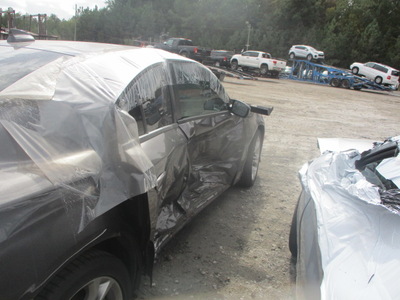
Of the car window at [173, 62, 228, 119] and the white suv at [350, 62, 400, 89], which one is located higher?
the white suv at [350, 62, 400, 89]

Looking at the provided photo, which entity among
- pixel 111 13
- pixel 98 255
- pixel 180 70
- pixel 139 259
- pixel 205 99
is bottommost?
pixel 139 259

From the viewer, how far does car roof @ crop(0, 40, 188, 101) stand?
1924mm

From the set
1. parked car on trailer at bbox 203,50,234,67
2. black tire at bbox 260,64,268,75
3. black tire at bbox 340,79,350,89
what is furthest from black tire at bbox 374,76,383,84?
parked car on trailer at bbox 203,50,234,67

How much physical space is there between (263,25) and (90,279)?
56.5 meters

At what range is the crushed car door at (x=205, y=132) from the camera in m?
3.03

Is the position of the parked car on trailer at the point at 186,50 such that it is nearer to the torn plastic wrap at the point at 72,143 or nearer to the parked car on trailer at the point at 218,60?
the parked car on trailer at the point at 218,60

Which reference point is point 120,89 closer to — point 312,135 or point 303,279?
point 303,279

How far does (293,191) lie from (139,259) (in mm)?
3246

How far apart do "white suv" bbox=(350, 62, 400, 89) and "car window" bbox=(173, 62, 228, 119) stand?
97.3 ft

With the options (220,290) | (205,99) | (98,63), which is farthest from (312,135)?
(98,63)

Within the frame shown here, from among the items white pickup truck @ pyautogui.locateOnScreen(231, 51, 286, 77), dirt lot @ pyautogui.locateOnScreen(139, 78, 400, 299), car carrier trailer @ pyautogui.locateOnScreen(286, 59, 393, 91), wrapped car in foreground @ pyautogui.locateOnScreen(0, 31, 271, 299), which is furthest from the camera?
white pickup truck @ pyautogui.locateOnScreen(231, 51, 286, 77)

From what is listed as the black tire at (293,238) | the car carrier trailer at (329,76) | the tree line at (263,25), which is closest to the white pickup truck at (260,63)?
the car carrier trailer at (329,76)

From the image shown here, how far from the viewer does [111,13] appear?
6122 cm

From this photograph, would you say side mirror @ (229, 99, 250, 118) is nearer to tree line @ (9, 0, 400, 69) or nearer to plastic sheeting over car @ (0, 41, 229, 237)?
plastic sheeting over car @ (0, 41, 229, 237)
